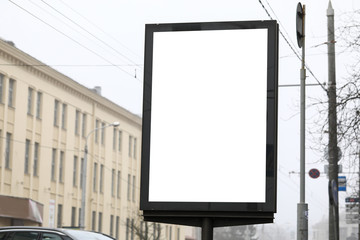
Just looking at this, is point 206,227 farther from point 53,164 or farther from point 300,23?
point 53,164

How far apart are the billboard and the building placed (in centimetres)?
3962

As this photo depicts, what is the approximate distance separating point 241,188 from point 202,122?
18.0 inches

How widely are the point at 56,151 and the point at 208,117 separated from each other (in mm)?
47490

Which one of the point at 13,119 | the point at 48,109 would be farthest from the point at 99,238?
the point at 48,109

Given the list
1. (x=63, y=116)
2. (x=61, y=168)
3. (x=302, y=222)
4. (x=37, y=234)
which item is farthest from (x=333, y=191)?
(x=63, y=116)

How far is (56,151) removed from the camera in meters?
51.7

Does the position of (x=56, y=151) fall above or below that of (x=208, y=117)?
above

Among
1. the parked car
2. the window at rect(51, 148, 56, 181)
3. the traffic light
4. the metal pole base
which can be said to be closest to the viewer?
the parked car

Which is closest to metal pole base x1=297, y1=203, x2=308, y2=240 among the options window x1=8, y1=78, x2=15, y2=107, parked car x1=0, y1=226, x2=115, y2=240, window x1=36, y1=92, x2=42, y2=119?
parked car x1=0, y1=226, x2=115, y2=240

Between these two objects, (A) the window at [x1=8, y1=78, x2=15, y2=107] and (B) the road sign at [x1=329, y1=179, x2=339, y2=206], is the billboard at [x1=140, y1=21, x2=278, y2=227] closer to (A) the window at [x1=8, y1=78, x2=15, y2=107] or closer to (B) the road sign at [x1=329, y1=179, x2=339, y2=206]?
(B) the road sign at [x1=329, y1=179, x2=339, y2=206]

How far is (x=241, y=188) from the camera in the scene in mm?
4781

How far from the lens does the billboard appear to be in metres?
4.82

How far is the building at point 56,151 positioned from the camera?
148ft

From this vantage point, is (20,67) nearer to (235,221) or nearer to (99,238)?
(99,238)
